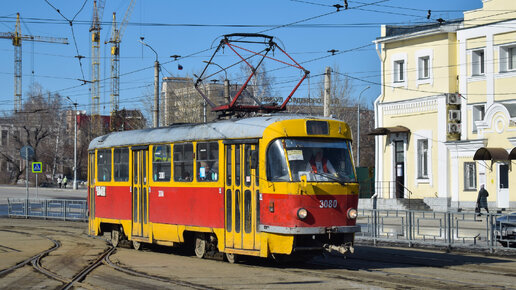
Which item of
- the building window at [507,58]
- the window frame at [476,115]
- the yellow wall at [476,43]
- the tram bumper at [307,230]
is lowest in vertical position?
the tram bumper at [307,230]

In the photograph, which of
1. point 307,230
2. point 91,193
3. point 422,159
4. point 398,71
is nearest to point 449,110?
point 422,159

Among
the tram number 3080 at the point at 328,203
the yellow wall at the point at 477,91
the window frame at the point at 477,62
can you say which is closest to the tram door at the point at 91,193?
the tram number 3080 at the point at 328,203

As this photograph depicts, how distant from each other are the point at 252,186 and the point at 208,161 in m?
1.85

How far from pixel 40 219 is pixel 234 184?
81.4ft

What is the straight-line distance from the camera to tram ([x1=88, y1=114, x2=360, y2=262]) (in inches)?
591

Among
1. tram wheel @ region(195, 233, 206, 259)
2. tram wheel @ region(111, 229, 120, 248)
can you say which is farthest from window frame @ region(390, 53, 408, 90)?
tram wheel @ region(195, 233, 206, 259)

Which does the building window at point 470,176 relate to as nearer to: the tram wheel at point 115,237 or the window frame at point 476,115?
the window frame at point 476,115

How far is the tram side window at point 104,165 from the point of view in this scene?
22.1 meters

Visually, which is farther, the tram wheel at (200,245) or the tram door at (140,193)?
the tram door at (140,193)

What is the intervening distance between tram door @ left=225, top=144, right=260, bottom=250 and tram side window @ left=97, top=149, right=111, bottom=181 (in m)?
6.55

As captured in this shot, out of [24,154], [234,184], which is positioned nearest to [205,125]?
[234,184]

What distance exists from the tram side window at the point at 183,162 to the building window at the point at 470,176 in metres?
27.1

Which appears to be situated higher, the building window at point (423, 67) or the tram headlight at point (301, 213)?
the building window at point (423, 67)

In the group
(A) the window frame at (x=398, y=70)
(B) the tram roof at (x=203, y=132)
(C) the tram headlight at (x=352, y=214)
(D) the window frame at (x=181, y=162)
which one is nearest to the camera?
(C) the tram headlight at (x=352, y=214)
